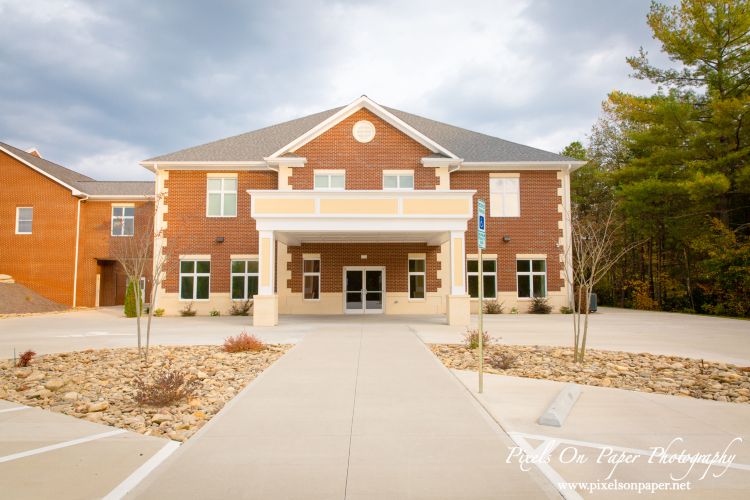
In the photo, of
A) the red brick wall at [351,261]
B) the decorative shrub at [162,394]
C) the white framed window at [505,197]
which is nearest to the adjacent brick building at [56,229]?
the red brick wall at [351,261]

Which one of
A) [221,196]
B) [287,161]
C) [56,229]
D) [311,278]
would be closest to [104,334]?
[311,278]

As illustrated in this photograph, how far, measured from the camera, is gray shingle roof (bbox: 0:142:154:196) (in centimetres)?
2669

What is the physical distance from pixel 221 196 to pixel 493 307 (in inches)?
539

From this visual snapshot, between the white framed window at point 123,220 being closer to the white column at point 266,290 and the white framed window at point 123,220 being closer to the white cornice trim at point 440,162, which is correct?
the white column at point 266,290

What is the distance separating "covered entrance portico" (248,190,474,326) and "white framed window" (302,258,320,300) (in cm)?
5

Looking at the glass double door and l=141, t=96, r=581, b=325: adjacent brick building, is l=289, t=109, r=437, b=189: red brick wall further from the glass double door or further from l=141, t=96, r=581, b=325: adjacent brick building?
the glass double door

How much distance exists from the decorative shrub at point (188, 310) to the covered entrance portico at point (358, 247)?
4057mm

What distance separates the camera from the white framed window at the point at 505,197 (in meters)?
22.5

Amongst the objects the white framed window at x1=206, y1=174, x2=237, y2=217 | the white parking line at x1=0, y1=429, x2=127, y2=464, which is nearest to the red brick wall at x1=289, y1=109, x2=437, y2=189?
the white framed window at x1=206, y1=174, x2=237, y2=217

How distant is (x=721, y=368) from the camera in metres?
9.02

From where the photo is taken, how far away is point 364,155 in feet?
70.9

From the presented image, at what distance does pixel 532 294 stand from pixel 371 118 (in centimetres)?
1112

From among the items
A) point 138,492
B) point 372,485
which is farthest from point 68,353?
point 372,485

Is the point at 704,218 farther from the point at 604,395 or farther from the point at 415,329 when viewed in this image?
the point at 604,395
